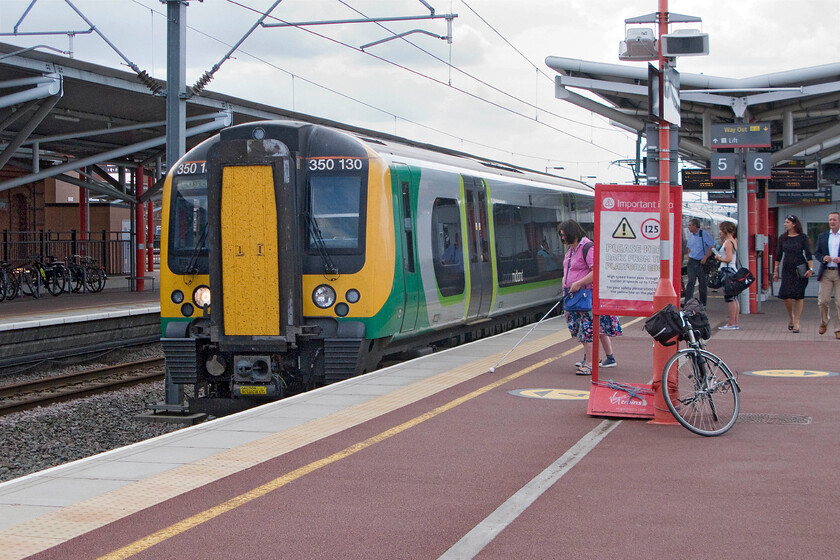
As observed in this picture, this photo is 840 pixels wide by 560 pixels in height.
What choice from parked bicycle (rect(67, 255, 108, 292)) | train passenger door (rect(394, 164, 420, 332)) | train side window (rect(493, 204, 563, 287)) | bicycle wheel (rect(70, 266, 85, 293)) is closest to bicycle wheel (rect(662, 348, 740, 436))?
train passenger door (rect(394, 164, 420, 332))

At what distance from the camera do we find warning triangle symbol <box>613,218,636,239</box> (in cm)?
911

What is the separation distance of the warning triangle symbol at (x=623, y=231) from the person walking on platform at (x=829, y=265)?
7380 mm

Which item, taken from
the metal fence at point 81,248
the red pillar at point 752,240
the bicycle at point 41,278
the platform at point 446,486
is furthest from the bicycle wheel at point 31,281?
the platform at point 446,486

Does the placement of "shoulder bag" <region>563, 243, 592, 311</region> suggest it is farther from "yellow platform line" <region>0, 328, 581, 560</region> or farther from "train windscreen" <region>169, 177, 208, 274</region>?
"train windscreen" <region>169, 177, 208, 274</region>

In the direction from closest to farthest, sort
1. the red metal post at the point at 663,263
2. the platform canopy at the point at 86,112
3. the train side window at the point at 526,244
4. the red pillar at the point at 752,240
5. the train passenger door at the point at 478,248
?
the red metal post at the point at 663,263, the train passenger door at the point at 478,248, the train side window at the point at 526,244, the platform canopy at the point at 86,112, the red pillar at the point at 752,240

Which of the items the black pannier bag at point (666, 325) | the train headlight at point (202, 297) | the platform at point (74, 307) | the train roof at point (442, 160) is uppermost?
the train roof at point (442, 160)

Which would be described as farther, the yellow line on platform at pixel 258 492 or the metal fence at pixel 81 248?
the metal fence at pixel 81 248

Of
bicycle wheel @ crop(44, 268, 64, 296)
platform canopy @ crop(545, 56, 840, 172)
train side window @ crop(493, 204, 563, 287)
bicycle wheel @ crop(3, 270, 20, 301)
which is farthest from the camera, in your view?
bicycle wheel @ crop(44, 268, 64, 296)

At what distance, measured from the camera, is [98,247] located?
4019cm

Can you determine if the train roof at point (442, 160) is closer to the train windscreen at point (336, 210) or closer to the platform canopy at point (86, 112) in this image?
the train windscreen at point (336, 210)

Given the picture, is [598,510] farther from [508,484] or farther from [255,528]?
[255,528]

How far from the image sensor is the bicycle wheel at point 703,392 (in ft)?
26.7

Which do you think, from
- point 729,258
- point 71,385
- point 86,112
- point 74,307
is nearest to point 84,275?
point 86,112

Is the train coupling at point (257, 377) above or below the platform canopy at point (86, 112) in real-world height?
below
